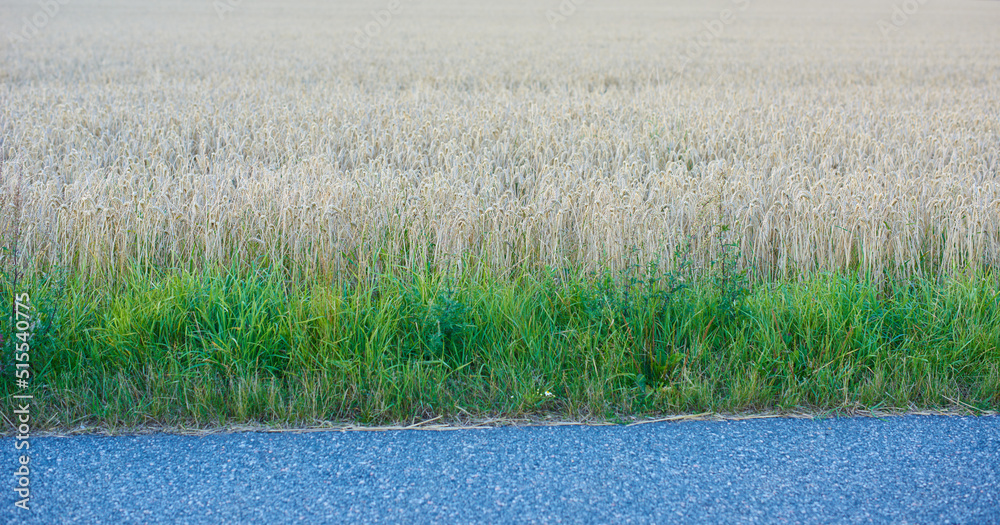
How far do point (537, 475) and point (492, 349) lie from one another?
39.4 inches

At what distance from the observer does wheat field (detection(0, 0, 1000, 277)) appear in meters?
3.95

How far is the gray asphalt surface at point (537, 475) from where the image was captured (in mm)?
2057

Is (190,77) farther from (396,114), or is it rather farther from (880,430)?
(880,430)

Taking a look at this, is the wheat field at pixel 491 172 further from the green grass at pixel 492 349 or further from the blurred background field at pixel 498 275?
the green grass at pixel 492 349

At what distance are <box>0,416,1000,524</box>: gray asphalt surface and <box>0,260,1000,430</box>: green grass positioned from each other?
23 centimetres

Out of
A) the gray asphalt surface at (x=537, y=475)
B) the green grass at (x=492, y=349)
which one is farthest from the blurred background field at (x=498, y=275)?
the gray asphalt surface at (x=537, y=475)

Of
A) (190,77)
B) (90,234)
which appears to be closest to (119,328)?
(90,234)

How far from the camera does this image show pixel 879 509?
209 cm

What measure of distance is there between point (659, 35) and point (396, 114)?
22578mm

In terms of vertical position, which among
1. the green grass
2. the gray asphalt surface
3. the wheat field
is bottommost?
the gray asphalt surface
